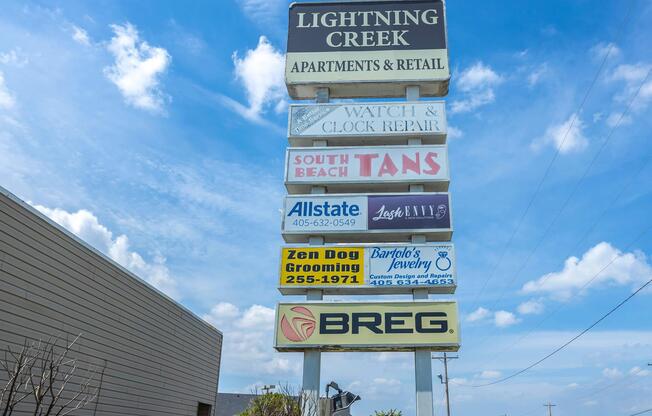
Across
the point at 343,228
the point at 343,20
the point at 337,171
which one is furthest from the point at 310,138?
the point at 343,20

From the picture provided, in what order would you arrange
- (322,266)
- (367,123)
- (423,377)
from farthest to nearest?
(367,123) → (322,266) → (423,377)

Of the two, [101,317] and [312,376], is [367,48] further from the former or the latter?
[101,317]

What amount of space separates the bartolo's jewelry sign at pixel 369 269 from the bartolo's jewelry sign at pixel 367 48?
5.60 metres

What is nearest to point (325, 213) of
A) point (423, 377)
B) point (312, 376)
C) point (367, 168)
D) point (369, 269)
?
point (367, 168)

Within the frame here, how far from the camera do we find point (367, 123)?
1783cm

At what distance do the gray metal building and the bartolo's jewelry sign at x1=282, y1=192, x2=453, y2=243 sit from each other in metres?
5.50

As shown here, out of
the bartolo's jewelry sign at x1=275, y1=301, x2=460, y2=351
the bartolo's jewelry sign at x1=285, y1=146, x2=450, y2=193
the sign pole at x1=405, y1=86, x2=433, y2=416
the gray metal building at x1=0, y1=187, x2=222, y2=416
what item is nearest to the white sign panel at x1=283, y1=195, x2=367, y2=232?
the bartolo's jewelry sign at x1=285, y1=146, x2=450, y2=193

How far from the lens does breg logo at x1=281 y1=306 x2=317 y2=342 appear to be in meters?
15.4

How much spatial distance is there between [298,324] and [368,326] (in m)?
1.92

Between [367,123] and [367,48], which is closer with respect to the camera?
[367,123]

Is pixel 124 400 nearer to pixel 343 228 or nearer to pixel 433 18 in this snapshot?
pixel 343 228

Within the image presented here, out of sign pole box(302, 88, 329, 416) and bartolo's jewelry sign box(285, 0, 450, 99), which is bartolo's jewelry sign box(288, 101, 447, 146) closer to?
bartolo's jewelry sign box(285, 0, 450, 99)

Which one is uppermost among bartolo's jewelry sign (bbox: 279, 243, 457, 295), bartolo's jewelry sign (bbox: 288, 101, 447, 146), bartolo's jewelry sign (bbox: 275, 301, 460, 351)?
bartolo's jewelry sign (bbox: 288, 101, 447, 146)

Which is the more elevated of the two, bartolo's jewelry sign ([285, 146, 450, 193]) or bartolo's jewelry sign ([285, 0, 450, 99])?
bartolo's jewelry sign ([285, 0, 450, 99])
